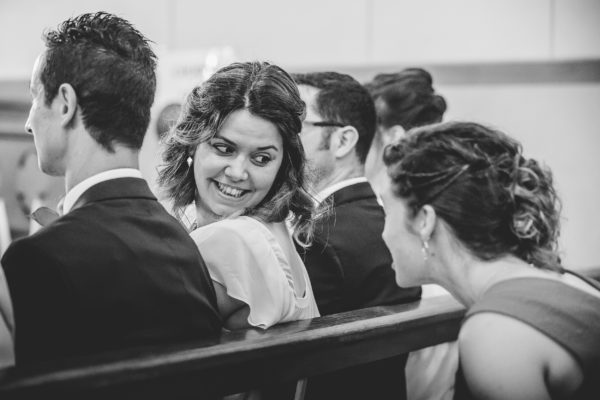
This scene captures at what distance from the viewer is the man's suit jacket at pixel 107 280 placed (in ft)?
4.33

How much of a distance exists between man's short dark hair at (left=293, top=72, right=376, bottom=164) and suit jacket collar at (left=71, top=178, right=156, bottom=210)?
45.0 inches

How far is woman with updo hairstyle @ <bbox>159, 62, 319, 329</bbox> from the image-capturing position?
1.77m

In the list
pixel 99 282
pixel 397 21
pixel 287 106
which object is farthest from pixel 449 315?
pixel 397 21

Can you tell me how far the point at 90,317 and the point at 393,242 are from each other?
653 millimetres

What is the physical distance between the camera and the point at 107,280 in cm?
139

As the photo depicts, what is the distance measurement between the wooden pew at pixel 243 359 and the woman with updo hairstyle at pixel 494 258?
140mm

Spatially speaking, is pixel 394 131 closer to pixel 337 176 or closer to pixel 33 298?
pixel 337 176

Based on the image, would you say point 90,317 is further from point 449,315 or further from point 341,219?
point 341,219

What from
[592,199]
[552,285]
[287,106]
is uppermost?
[287,106]

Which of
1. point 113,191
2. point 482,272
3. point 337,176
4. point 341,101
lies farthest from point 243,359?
point 341,101

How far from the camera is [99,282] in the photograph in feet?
4.53

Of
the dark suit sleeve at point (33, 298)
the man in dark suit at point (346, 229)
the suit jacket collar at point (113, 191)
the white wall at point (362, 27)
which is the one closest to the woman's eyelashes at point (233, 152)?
the man in dark suit at point (346, 229)

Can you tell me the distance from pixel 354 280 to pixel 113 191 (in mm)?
873

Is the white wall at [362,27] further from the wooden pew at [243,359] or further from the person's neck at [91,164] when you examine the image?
the wooden pew at [243,359]
